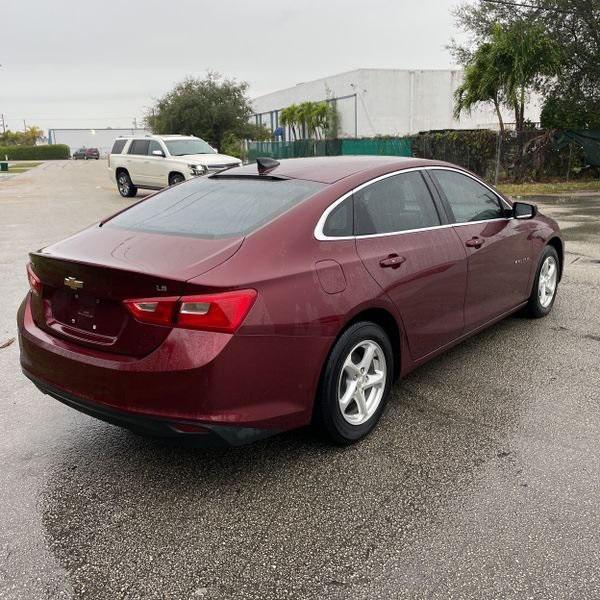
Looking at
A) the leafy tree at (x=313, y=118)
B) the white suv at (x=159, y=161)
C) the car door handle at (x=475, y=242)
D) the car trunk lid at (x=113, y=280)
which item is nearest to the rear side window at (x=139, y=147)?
the white suv at (x=159, y=161)

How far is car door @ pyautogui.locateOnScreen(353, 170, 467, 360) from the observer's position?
3.58 metres

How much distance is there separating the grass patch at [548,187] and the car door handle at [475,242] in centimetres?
1512

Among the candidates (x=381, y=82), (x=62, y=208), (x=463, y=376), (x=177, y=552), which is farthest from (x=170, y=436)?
(x=381, y=82)

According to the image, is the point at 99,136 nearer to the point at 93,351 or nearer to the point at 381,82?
the point at 381,82

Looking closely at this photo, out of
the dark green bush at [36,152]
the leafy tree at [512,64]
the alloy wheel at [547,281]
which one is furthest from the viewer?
the dark green bush at [36,152]

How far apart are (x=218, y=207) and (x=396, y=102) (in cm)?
4011

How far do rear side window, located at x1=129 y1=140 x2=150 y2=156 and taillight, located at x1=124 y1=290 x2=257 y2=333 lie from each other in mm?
16976

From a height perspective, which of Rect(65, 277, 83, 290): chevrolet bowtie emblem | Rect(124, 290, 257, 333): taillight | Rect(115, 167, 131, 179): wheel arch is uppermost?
Rect(115, 167, 131, 179): wheel arch

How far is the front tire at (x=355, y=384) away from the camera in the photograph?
3223 millimetres

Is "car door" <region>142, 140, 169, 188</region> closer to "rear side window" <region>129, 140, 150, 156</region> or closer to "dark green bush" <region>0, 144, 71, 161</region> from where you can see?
"rear side window" <region>129, 140, 150, 156</region>

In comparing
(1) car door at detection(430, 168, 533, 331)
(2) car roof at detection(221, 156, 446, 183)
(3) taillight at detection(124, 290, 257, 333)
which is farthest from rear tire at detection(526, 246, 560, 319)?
(3) taillight at detection(124, 290, 257, 333)

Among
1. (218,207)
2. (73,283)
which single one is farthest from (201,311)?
(218,207)

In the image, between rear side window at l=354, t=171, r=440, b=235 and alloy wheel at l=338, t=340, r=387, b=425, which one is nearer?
alloy wheel at l=338, t=340, r=387, b=425

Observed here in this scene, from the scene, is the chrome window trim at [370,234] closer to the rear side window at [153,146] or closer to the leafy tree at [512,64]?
the rear side window at [153,146]
